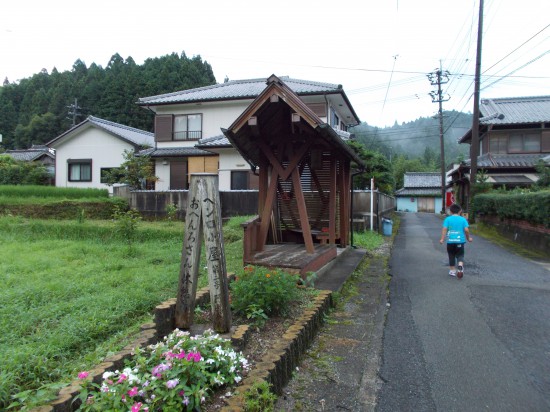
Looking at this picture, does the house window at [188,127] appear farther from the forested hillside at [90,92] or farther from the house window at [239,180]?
the forested hillside at [90,92]

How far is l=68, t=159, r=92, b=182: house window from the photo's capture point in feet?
88.6

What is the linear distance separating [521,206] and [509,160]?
41.0ft

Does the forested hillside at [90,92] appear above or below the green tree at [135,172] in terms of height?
above

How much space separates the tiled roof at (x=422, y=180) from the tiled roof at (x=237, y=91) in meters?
34.4

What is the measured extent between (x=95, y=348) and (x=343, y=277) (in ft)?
14.5

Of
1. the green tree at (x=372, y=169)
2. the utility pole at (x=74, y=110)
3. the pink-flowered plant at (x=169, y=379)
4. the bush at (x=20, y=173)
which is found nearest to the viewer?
the pink-flowered plant at (x=169, y=379)

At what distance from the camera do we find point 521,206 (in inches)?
493

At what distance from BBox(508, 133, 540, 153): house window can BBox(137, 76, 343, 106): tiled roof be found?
39.6ft

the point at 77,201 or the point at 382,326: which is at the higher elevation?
the point at 77,201

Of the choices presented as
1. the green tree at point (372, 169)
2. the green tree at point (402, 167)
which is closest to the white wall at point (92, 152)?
the green tree at point (372, 169)

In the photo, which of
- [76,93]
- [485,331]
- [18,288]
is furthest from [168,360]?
[76,93]

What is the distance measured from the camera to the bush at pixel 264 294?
4.38 metres

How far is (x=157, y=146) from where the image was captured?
23.7 m

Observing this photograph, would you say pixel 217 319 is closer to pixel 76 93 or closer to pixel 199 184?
pixel 199 184
